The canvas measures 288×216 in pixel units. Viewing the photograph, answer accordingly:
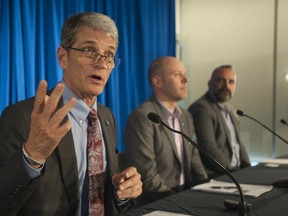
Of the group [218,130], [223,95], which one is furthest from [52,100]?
[223,95]

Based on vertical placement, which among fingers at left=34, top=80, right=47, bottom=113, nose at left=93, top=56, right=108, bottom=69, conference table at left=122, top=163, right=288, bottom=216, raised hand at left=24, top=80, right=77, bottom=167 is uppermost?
nose at left=93, top=56, right=108, bottom=69

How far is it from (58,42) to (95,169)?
6.27 feet

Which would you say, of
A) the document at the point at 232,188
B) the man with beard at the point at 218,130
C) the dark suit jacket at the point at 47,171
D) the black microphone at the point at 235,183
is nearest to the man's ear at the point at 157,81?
the man with beard at the point at 218,130

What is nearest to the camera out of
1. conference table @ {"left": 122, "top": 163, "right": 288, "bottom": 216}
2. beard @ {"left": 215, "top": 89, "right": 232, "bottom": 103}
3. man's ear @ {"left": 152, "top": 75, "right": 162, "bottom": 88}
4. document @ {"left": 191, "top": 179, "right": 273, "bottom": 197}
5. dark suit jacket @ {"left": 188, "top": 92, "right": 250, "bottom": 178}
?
conference table @ {"left": 122, "top": 163, "right": 288, "bottom": 216}

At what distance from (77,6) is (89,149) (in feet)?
7.32

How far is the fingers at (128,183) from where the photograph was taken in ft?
4.49

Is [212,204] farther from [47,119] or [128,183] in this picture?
[47,119]

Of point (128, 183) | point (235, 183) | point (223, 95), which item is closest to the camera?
point (235, 183)

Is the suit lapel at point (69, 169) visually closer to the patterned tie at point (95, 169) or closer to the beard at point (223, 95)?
the patterned tie at point (95, 169)

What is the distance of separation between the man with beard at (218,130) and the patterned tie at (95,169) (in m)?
1.76

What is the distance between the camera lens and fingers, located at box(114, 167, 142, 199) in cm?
137

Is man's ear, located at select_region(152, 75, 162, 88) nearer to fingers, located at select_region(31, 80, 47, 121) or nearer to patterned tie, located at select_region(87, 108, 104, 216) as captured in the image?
patterned tie, located at select_region(87, 108, 104, 216)

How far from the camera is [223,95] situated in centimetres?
364

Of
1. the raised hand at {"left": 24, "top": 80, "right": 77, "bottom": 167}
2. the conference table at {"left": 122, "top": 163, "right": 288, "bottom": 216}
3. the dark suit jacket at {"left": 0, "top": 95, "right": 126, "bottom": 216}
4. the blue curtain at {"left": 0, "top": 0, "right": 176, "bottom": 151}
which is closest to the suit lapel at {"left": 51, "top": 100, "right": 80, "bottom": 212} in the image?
the dark suit jacket at {"left": 0, "top": 95, "right": 126, "bottom": 216}
